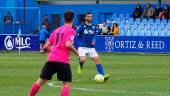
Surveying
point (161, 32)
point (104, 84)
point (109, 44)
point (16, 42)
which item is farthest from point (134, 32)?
point (104, 84)

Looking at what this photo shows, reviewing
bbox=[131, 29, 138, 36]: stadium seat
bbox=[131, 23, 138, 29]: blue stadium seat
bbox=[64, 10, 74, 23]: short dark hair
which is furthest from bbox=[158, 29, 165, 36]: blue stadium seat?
bbox=[64, 10, 74, 23]: short dark hair

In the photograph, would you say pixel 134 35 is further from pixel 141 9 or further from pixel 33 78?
pixel 33 78

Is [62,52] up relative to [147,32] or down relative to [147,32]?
up

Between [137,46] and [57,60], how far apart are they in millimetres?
30817

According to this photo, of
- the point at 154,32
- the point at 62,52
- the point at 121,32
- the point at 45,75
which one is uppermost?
the point at 62,52

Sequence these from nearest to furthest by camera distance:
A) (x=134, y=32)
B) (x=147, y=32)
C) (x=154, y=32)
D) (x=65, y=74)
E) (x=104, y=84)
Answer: (x=65, y=74), (x=104, y=84), (x=154, y=32), (x=147, y=32), (x=134, y=32)

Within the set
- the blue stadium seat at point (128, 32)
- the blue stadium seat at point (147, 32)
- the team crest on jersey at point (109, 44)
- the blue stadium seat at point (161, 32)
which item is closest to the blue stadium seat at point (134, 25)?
the blue stadium seat at point (128, 32)

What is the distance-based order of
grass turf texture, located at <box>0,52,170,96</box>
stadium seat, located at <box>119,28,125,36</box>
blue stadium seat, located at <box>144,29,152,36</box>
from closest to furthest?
grass turf texture, located at <box>0,52,170,96</box> → blue stadium seat, located at <box>144,29,152,36</box> → stadium seat, located at <box>119,28,125,36</box>

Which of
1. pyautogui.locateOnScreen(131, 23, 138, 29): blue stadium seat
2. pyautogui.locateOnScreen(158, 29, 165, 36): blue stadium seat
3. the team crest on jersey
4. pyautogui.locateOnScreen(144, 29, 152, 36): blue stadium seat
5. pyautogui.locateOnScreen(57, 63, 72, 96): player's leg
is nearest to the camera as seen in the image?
pyautogui.locateOnScreen(57, 63, 72, 96): player's leg

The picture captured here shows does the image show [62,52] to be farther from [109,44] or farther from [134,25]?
[134,25]

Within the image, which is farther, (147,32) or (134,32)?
(134,32)

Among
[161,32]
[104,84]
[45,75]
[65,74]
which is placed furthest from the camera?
[161,32]

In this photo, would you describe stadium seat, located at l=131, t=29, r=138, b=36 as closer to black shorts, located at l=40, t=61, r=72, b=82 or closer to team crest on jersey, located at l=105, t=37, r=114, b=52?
team crest on jersey, located at l=105, t=37, r=114, b=52

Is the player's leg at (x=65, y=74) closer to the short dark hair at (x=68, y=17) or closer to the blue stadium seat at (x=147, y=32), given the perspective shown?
the short dark hair at (x=68, y=17)
